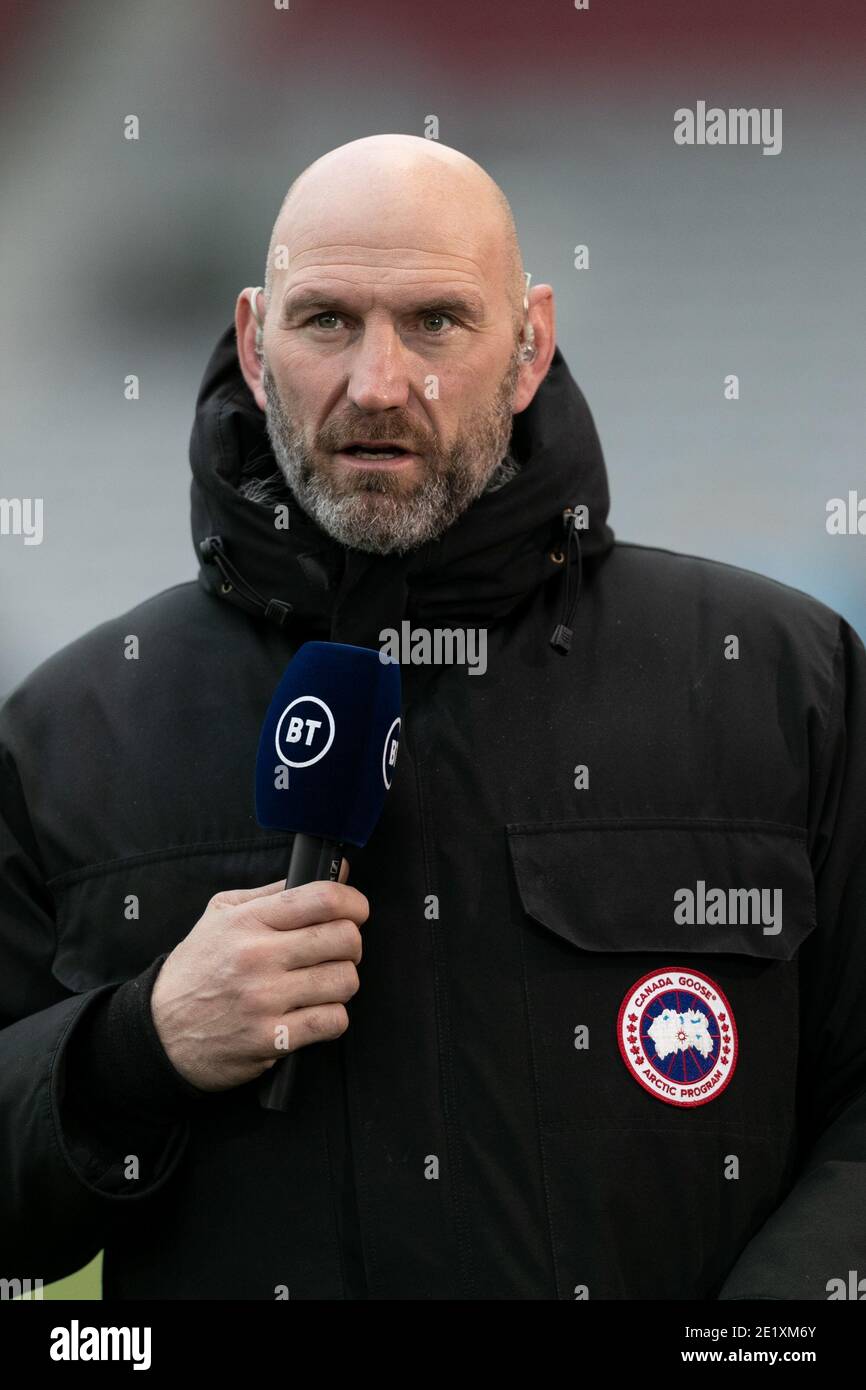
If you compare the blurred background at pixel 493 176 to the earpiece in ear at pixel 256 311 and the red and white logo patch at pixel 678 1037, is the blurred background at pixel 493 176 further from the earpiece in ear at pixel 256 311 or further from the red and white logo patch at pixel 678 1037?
the red and white logo patch at pixel 678 1037

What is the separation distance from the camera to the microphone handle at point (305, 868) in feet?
4.06

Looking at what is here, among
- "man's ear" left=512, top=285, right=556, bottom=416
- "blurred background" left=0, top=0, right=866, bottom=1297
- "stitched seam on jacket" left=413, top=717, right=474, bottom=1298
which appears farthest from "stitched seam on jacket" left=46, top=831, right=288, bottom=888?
"blurred background" left=0, top=0, right=866, bottom=1297

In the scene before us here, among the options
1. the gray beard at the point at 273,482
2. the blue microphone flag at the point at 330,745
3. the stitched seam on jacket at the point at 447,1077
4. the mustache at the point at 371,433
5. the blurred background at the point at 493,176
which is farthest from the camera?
the blurred background at the point at 493,176

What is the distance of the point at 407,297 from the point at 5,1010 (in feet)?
2.52

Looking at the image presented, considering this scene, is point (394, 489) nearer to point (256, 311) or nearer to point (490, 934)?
point (256, 311)

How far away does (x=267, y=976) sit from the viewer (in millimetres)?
1247

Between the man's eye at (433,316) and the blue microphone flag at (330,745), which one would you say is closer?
the blue microphone flag at (330,745)

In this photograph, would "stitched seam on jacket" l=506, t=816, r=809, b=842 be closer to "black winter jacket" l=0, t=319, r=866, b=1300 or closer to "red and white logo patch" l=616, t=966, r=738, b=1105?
"black winter jacket" l=0, t=319, r=866, b=1300

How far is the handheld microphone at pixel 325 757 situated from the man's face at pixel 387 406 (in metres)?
0.24

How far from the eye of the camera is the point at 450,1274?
1324 mm

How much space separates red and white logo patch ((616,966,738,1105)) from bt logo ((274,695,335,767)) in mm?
380

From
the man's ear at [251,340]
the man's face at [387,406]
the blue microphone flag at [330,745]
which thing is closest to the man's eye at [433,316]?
the man's face at [387,406]

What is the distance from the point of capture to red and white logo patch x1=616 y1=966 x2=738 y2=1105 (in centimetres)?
137

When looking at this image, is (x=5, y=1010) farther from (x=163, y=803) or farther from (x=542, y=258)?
(x=542, y=258)
